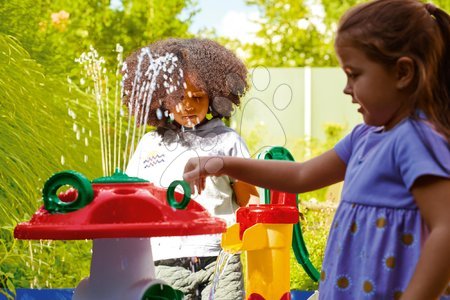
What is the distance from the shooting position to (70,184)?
6.98 ft

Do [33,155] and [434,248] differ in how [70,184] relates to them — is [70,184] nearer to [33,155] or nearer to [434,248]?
[434,248]

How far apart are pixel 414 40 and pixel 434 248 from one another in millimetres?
369

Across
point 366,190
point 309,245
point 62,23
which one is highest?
point 62,23

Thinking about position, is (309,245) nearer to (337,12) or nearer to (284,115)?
(284,115)

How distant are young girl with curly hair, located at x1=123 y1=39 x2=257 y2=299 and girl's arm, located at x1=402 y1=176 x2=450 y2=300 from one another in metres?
1.68

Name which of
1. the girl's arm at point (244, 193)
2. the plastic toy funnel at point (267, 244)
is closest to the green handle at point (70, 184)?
the plastic toy funnel at point (267, 244)

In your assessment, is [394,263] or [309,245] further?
[309,245]

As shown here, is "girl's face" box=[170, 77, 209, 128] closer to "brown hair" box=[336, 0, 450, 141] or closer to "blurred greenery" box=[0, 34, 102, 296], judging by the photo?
"blurred greenery" box=[0, 34, 102, 296]

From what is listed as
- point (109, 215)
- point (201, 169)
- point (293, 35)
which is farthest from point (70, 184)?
point (293, 35)

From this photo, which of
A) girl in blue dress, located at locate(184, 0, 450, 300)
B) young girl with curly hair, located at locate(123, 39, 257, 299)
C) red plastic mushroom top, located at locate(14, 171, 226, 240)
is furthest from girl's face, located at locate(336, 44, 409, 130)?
young girl with curly hair, located at locate(123, 39, 257, 299)

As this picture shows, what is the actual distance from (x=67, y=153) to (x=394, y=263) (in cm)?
286

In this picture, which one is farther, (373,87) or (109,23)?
(109,23)

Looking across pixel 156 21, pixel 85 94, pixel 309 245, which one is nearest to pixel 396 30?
pixel 309 245

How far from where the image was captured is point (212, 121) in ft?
11.3
